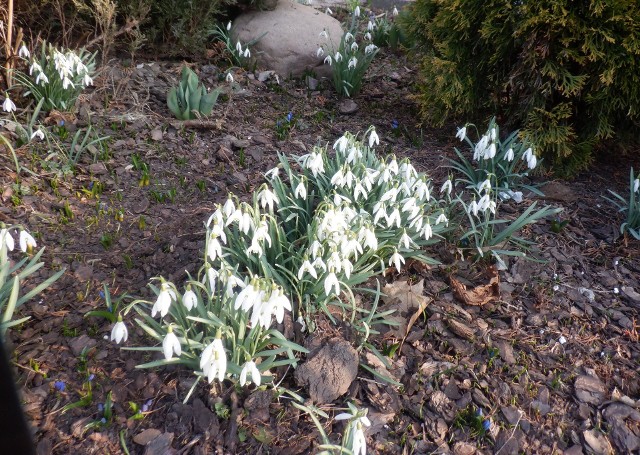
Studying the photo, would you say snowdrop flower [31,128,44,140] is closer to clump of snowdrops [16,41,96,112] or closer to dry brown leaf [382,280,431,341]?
clump of snowdrops [16,41,96,112]

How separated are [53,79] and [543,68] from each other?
316cm

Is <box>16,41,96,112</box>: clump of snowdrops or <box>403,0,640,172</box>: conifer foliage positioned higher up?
<box>403,0,640,172</box>: conifer foliage

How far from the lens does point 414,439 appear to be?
2.05m

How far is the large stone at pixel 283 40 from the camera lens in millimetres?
4887

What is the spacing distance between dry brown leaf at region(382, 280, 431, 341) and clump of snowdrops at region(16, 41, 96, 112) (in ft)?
7.94

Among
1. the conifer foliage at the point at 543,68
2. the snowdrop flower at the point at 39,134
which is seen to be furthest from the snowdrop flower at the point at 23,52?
the conifer foliage at the point at 543,68

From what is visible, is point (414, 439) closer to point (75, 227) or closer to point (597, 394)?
point (597, 394)

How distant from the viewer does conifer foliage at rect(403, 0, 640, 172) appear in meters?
3.20

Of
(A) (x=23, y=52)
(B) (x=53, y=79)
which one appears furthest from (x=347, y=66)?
(A) (x=23, y=52)

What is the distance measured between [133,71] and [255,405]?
11.0 feet

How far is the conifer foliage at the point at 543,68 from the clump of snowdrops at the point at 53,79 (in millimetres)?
2399

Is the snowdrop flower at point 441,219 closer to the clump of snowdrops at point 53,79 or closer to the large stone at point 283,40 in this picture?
the clump of snowdrops at point 53,79

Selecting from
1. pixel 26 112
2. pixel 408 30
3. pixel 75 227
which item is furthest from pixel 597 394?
pixel 26 112

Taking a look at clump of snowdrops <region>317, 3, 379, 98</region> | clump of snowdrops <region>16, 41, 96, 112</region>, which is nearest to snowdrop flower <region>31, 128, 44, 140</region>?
clump of snowdrops <region>16, 41, 96, 112</region>
